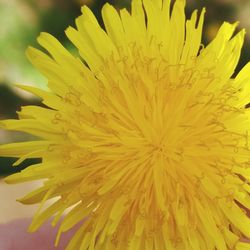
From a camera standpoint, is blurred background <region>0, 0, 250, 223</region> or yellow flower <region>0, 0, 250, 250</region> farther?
blurred background <region>0, 0, 250, 223</region>

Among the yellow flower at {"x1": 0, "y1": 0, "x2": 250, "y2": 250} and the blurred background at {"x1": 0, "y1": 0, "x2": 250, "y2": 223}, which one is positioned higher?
the blurred background at {"x1": 0, "y1": 0, "x2": 250, "y2": 223}

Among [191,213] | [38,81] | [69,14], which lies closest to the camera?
[191,213]

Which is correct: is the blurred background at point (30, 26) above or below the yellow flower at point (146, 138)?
above

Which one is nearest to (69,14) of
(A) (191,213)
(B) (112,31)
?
(B) (112,31)

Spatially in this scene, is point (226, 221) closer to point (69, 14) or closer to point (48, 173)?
point (48, 173)

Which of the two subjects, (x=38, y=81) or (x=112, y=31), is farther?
(x=38, y=81)
